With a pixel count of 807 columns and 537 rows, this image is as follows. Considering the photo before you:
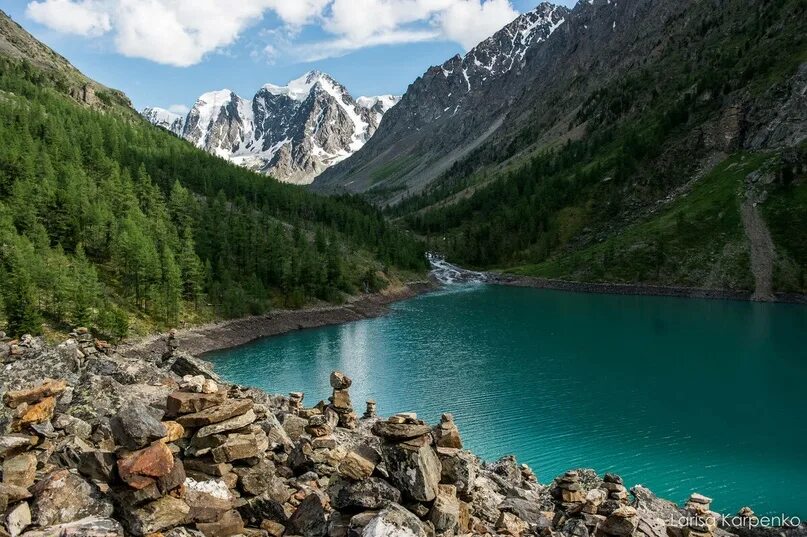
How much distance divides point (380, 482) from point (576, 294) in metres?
154

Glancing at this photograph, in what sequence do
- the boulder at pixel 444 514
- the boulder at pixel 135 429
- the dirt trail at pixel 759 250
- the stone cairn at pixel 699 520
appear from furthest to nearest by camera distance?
the dirt trail at pixel 759 250 < the stone cairn at pixel 699 520 < the boulder at pixel 444 514 < the boulder at pixel 135 429

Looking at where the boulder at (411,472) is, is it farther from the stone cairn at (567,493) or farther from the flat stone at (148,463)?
the stone cairn at (567,493)

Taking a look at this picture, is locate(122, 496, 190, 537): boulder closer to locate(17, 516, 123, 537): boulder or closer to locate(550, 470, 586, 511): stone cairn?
locate(17, 516, 123, 537): boulder

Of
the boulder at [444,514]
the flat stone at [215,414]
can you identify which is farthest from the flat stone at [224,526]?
the boulder at [444,514]

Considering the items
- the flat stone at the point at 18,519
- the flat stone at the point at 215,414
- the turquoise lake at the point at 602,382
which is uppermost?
the flat stone at the point at 215,414

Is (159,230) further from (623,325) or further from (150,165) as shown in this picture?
(623,325)

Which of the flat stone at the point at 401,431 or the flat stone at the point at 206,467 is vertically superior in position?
the flat stone at the point at 401,431

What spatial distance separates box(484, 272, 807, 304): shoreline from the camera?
453 feet

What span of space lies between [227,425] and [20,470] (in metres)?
5.87

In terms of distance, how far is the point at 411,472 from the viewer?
1630cm

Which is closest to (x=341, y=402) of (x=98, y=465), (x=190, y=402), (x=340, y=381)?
(x=340, y=381)

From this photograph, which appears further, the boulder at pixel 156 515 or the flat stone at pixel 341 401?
the flat stone at pixel 341 401

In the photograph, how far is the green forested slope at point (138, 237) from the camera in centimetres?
8231

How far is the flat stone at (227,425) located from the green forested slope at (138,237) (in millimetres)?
69566
